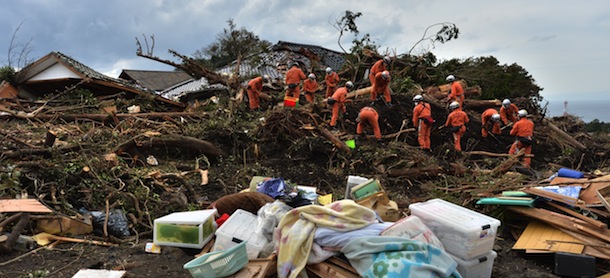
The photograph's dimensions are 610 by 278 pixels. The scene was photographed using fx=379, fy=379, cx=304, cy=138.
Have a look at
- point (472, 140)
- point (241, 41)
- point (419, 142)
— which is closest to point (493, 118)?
point (472, 140)

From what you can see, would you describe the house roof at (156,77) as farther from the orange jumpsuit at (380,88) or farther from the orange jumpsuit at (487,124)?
the orange jumpsuit at (487,124)

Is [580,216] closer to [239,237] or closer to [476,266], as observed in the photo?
[476,266]

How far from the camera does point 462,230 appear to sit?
10.2 feet

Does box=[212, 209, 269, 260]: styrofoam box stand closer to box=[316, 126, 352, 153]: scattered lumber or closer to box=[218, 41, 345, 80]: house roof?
box=[316, 126, 352, 153]: scattered lumber

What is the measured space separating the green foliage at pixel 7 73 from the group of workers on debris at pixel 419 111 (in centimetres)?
772

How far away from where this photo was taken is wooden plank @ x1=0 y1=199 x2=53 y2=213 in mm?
3963

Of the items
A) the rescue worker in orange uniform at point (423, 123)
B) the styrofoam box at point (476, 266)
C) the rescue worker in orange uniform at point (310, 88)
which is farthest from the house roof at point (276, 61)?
the styrofoam box at point (476, 266)

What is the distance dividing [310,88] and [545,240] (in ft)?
26.0

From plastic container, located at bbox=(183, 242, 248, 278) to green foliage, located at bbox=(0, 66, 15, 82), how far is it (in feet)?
40.3

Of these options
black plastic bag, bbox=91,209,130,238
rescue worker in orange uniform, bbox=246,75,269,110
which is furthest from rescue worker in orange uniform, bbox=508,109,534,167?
black plastic bag, bbox=91,209,130,238

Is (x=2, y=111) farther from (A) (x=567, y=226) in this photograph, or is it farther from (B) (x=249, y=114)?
(A) (x=567, y=226)

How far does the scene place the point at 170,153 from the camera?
723cm

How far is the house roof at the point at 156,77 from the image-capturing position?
99.2 ft

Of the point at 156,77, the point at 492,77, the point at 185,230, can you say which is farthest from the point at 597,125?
the point at 156,77
